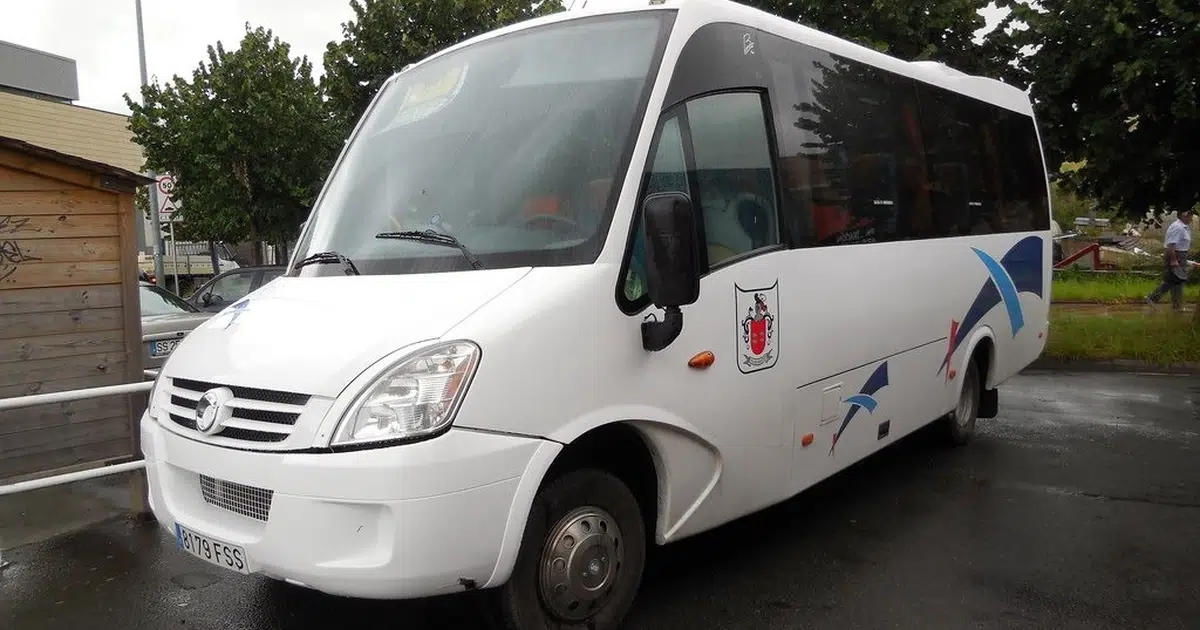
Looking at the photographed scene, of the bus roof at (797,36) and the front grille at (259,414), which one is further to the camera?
the bus roof at (797,36)

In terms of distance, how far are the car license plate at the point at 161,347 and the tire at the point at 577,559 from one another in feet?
19.7

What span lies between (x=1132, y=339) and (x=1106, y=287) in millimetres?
8533

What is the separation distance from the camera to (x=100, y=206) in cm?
650

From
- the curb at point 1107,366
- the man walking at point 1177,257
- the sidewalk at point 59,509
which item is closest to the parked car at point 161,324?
the sidewalk at point 59,509

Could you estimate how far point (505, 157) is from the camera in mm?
3926

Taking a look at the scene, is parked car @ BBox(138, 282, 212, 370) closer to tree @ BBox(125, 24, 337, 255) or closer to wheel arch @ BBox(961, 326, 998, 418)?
wheel arch @ BBox(961, 326, 998, 418)

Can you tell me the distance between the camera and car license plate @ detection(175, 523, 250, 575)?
327 cm

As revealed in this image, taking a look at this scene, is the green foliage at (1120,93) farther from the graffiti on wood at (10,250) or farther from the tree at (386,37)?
the tree at (386,37)

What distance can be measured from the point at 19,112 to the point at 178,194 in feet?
82.7

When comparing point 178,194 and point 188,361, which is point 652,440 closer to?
point 188,361

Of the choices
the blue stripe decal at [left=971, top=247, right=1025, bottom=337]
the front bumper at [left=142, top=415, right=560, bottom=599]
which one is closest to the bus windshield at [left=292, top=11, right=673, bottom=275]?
the front bumper at [left=142, top=415, right=560, bottom=599]

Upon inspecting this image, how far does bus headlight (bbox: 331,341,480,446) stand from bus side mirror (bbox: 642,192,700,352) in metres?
0.75

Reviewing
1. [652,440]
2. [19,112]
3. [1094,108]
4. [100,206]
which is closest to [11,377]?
[100,206]

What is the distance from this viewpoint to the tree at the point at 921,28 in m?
12.1
